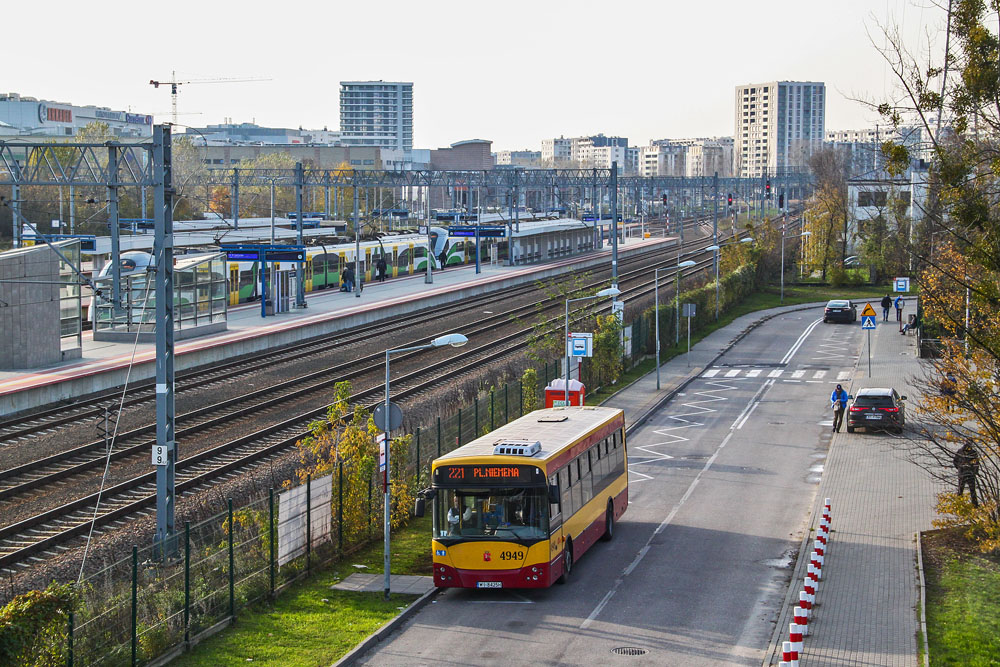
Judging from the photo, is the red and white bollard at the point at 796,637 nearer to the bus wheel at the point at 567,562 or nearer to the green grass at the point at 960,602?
the green grass at the point at 960,602

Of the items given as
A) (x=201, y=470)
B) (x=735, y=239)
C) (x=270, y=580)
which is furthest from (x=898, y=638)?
(x=735, y=239)

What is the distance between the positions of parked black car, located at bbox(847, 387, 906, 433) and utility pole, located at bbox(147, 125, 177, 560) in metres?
21.3

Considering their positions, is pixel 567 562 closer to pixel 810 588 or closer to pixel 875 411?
pixel 810 588

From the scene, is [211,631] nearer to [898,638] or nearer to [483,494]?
[483,494]

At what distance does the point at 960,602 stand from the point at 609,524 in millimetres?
6876

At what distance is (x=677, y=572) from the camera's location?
2003 centimetres

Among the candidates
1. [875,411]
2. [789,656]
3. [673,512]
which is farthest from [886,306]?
A: [789,656]

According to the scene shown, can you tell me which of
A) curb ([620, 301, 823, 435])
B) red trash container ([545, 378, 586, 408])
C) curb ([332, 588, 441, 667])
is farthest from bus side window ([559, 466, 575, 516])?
curb ([620, 301, 823, 435])

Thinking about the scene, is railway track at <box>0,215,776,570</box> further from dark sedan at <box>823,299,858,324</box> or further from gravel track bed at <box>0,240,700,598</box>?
dark sedan at <box>823,299,858,324</box>

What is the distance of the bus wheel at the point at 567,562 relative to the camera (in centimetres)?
1927

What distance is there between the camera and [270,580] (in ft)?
60.0

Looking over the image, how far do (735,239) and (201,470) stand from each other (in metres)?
58.3

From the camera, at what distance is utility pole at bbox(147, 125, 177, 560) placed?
19016mm

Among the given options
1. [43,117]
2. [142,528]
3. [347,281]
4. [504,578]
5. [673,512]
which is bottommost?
[673,512]
